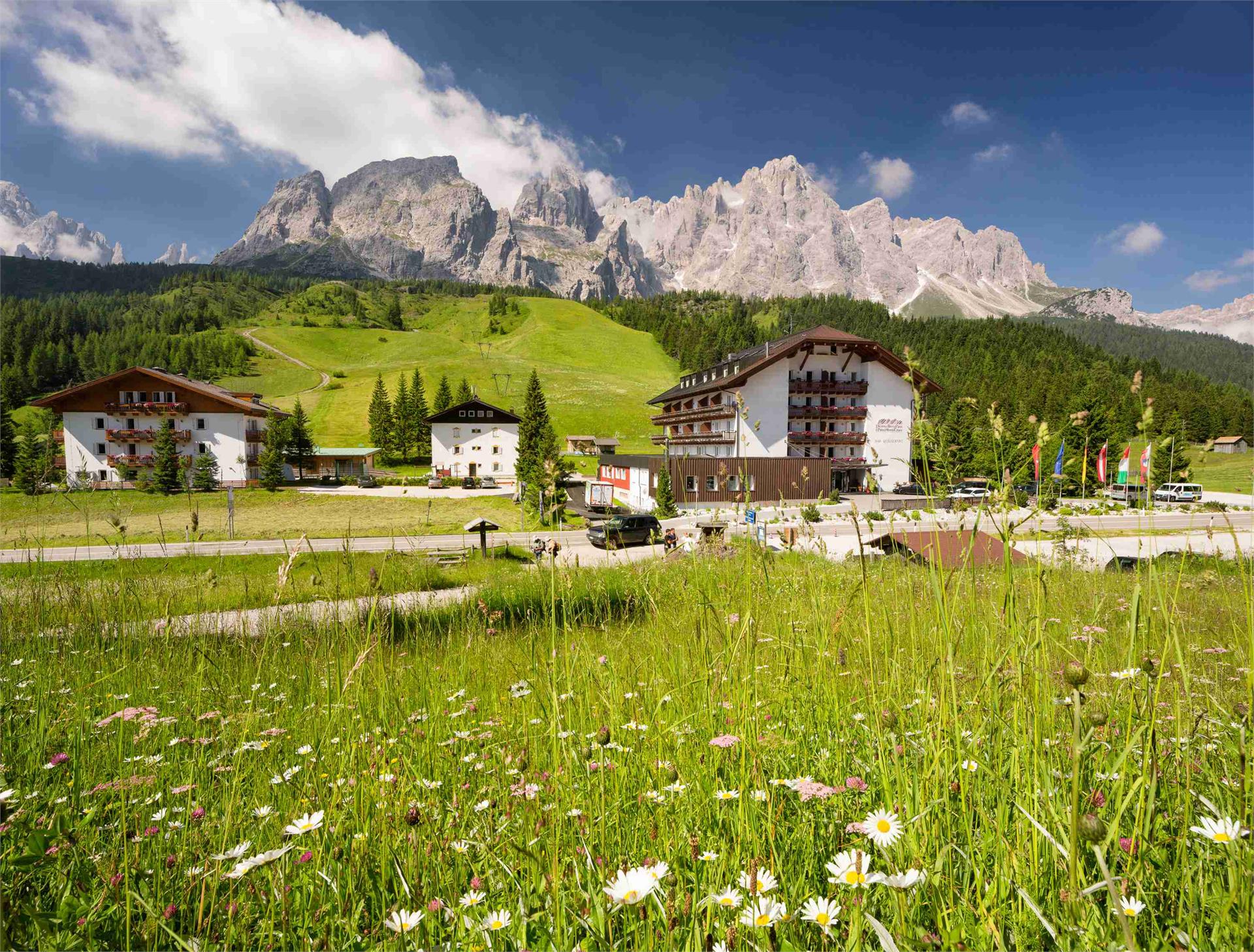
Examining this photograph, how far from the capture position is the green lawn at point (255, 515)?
32031mm

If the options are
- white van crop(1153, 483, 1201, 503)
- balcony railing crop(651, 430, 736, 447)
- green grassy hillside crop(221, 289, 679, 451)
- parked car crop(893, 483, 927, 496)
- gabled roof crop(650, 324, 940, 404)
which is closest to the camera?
white van crop(1153, 483, 1201, 503)

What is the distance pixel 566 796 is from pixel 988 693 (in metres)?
1.87

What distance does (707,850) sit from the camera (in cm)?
193

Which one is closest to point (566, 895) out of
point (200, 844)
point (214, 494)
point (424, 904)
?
point (424, 904)

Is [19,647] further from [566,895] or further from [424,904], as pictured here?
[566,895]

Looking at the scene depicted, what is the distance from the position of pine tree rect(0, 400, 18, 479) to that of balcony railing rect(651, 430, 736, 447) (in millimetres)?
64161

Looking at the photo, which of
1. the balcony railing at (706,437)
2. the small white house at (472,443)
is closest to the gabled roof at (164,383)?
the small white house at (472,443)

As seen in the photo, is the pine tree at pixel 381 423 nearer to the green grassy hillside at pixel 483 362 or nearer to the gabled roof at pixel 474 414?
the green grassy hillside at pixel 483 362

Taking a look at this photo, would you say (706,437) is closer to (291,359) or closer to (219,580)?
(219,580)

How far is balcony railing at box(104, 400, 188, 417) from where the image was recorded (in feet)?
198

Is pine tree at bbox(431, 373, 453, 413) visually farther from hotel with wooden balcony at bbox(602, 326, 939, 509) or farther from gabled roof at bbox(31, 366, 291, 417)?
hotel with wooden balcony at bbox(602, 326, 939, 509)

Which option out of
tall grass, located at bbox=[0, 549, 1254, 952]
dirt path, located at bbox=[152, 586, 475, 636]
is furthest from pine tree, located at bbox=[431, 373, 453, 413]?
tall grass, located at bbox=[0, 549, 1254, 952]

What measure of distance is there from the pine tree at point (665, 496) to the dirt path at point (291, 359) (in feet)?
340

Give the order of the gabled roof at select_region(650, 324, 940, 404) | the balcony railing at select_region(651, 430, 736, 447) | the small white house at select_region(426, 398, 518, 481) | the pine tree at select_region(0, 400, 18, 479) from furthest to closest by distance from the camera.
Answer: the small white house at select_region(426, 398, 518, 481) → the pine tree at select_region(0, 400, 18, 479) → the balcony railing at select_region(651, 430, 736, 447) → the gabled roof at select_region(650, 324, 940, 404)
